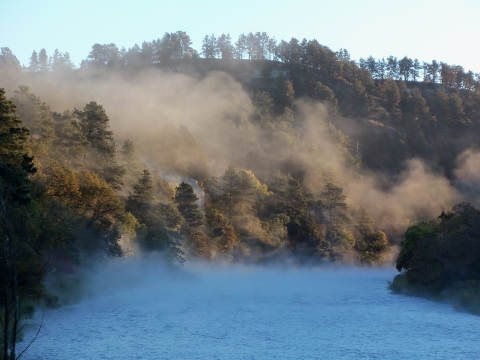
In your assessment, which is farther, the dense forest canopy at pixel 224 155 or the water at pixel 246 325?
the dense forest canopy at pixel 224 155

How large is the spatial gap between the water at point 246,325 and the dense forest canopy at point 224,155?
118 inches

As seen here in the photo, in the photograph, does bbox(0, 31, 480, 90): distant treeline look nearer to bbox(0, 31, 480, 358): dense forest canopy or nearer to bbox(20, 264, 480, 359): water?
bbox(0, 31, 480, 358): dense forest canopy

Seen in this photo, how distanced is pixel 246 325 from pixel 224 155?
71422mm

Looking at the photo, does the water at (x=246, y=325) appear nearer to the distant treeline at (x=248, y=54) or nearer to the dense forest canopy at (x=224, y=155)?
the dense forest canopy at (x=224, y=155)

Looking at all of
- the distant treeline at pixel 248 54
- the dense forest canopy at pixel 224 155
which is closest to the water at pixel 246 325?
the dense forest canopy at pixel 224 155

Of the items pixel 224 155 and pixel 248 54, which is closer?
pixel 224 155

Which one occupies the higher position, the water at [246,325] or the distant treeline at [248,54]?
the distant treeline at [248,54]

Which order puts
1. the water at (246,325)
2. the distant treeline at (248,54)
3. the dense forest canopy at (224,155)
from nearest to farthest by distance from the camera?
the water at (246,325) → the dense forest canopy at (224,155) → the distant treeline at (248,54)

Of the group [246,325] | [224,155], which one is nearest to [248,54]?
[224,155]

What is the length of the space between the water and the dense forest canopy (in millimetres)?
3003

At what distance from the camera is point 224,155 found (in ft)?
323

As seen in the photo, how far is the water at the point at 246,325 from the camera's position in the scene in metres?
21.7

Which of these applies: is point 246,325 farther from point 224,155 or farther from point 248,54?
point 248,54

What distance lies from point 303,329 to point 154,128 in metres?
59.8
